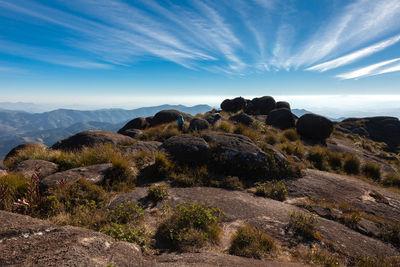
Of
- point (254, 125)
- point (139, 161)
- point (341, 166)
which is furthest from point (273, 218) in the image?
point (254, 125)

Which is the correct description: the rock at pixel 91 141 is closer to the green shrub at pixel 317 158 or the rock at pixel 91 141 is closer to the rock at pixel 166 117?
the rock at pixel 166 117

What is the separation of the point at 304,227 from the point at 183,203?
3.59 m

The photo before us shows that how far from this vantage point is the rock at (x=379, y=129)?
3269 centimetres

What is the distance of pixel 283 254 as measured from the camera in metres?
3.79

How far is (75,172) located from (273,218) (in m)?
7.11

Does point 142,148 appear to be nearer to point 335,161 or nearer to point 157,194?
point 157,194

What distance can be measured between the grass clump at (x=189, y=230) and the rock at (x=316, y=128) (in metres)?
16.2

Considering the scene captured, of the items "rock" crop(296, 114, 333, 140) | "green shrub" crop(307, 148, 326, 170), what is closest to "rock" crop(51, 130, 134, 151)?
"green shrub" crop(307, 148, 326, 170)

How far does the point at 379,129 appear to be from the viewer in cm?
3622

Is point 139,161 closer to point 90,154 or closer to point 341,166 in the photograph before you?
point 90,154

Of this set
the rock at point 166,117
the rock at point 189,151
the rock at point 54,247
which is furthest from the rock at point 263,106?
the rock at point 54,247

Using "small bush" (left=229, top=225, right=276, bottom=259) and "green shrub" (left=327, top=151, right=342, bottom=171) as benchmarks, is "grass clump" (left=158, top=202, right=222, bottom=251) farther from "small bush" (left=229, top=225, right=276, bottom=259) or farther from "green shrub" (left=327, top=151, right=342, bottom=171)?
"green shrub" (left=327, top=151, right=342, bottom=171)

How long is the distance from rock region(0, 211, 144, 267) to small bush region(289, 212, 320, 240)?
4.15 meters

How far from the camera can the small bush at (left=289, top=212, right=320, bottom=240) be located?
175 inches
